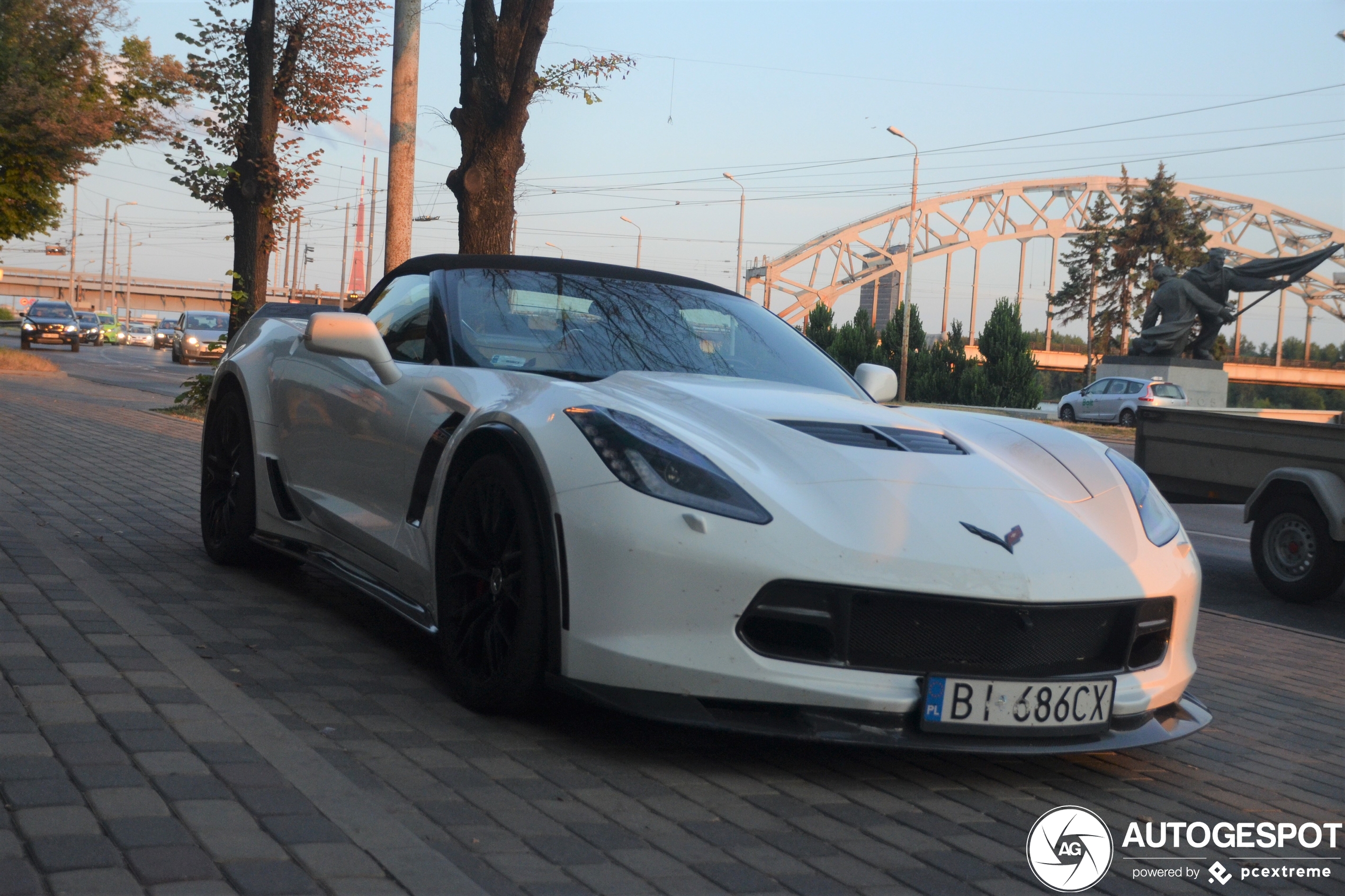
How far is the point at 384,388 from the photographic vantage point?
174 inches

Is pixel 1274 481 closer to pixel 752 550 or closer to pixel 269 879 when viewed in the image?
pixel 752 550

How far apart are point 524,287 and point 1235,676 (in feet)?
10.8

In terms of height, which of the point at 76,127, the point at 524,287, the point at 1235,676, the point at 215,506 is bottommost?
the point at 1235,676

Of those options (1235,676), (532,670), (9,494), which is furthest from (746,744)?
(9,494)

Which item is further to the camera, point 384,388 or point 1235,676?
point 1235,676

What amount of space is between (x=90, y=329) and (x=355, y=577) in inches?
2426

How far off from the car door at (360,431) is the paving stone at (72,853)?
1.74m

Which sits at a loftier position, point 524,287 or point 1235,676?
point 524,287

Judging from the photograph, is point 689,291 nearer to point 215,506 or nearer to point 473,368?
point 473,368

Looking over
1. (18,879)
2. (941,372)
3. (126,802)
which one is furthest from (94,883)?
(941,372)

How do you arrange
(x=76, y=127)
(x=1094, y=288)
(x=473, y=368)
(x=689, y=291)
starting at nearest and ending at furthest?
(x=473, y=368) → (x=689, y=291) → (x=76, y=127) → (x=1094, y=288)

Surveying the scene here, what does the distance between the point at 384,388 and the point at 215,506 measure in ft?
5.93

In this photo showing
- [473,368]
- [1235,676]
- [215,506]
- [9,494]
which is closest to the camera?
[473,368]

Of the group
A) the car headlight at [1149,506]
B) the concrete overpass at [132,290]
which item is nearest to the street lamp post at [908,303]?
the car headlight at [1149,506]
